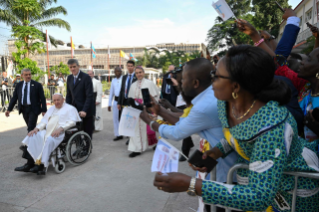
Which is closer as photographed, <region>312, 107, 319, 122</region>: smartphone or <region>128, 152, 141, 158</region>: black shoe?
<region>312, 107, 319, 122</region>: smartphone

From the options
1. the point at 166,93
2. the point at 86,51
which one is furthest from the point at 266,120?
the point at 86,51

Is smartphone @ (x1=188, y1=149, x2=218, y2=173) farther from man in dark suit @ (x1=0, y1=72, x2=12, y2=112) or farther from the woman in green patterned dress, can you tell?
man in dark suit @ (x1=0, y1=72, x2=12, y2=112)

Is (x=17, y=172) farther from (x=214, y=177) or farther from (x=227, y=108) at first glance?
(x=227, y=108)

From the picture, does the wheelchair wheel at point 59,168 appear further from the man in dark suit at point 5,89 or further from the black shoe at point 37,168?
the man in dark suit at point 5,89

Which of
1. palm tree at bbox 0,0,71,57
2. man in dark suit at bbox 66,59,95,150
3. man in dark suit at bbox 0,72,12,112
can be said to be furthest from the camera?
palm tree at bbox 0,0,71,57

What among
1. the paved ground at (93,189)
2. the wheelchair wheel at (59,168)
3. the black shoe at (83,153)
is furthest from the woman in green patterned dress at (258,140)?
the black shoe at (83,153)

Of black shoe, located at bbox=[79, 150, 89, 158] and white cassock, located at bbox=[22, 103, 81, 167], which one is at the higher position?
white cassock, located at bbox=[22, 103, 81, 167]

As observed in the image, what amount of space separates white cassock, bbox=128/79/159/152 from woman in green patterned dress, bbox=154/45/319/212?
3.98 metres

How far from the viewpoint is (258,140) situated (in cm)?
104

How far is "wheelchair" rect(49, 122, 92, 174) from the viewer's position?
13.5 feet

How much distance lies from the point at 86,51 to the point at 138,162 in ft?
179

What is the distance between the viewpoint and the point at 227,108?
1.37 m

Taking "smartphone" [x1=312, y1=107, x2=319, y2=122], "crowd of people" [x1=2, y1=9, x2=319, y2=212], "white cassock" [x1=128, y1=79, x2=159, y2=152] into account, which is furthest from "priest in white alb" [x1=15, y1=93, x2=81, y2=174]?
"smartphone" [x1=312, y1=107, x2=319, y2=122]

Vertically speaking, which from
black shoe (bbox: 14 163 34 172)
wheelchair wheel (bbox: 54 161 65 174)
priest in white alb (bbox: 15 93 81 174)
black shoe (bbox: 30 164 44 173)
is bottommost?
wheelchair wheel (bbox: 54 161 65 174)
